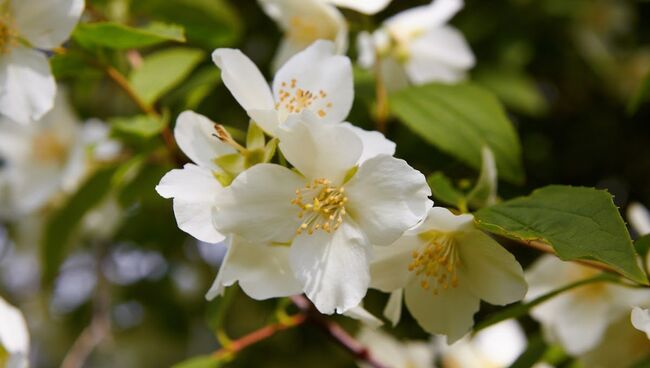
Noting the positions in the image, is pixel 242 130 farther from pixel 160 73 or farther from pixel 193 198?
pixel 193 198

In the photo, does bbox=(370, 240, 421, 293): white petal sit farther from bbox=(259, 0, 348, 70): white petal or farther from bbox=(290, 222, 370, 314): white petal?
bbox=(259, 0, 348, 70): white petal

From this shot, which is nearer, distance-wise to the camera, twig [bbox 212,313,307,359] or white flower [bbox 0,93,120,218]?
twig [bbox 212,313,307,359]

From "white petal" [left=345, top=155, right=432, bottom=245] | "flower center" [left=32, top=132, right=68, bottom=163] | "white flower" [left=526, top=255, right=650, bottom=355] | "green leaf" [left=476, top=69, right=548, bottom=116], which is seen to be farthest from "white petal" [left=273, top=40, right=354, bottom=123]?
"green leaf" [left=476, top=69, right=548, bottom=116]

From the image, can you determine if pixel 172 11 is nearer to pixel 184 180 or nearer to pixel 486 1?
pixel 184 180

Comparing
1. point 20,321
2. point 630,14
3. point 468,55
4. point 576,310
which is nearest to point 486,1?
point 630,14

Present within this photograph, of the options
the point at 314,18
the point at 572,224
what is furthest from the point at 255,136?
the point at 314,18

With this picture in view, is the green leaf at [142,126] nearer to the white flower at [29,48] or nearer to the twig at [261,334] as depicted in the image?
the white flower at [29,48]

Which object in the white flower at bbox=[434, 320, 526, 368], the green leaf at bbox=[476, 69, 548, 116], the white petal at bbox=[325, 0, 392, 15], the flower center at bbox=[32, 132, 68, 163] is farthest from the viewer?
the green leaf at bbox=[476, 69, 548, 116]
